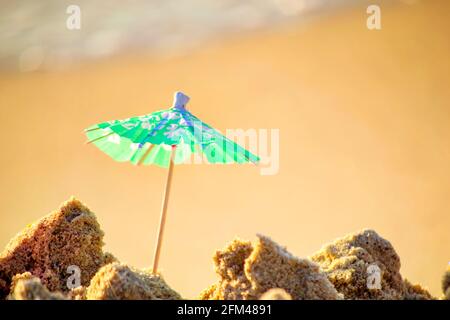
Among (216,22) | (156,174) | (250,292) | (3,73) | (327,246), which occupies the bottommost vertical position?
(250,292)

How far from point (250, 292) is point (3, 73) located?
26.9 ft

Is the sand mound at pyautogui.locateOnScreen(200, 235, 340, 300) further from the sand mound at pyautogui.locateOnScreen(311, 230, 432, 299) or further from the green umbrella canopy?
the green umbrella canopy

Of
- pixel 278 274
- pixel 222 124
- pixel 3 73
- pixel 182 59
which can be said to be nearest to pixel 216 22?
pixel 182 59

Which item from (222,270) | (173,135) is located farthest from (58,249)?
(222,270)

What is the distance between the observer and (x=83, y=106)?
9.23 meters

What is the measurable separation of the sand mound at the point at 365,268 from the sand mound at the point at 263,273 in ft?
1.09

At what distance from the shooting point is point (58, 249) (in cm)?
320

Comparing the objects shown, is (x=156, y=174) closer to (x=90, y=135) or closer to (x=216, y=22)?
(x=216, y=22)

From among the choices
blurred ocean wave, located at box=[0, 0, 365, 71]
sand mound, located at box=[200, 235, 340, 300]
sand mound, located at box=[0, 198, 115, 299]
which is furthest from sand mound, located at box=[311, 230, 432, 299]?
blurred ocean wave, located at box=[0, 0, 365, 71]

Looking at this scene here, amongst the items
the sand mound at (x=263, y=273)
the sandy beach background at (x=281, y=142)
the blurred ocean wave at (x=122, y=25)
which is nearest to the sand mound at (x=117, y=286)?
the sand mound at (x=263, y=273)

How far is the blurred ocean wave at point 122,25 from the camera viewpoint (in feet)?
33.7

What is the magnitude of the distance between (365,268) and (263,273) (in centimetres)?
61
